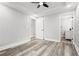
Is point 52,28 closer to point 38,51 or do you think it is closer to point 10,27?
point 38,51

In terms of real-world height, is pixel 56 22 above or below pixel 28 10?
below

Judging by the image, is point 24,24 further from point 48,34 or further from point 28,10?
point 48,34

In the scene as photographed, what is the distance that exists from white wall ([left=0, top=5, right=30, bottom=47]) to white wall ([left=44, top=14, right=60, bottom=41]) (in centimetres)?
99

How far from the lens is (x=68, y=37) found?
4.81m

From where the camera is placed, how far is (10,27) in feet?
8.32

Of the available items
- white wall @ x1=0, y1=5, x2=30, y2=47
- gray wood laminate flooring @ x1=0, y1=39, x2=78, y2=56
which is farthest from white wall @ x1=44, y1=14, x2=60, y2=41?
white wall @ x1=0, y1=5, x2=30, y2=47

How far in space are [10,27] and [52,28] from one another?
2.01 m

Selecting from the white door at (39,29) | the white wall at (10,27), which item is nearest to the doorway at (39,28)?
the white door at (39,29)

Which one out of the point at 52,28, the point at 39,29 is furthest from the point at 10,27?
the point at 52,28

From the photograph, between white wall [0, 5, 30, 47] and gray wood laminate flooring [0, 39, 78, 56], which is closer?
gray wood laminate flooring [0, 39, 78, 56]

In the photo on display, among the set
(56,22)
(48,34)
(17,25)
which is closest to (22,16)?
(17,25)

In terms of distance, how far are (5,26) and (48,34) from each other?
179 cm

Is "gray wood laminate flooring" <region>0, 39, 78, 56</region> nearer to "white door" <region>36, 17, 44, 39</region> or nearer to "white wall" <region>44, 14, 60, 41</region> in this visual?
"white door" <region>36, 17, 44, 39</region>

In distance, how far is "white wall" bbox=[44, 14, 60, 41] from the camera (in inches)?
129
